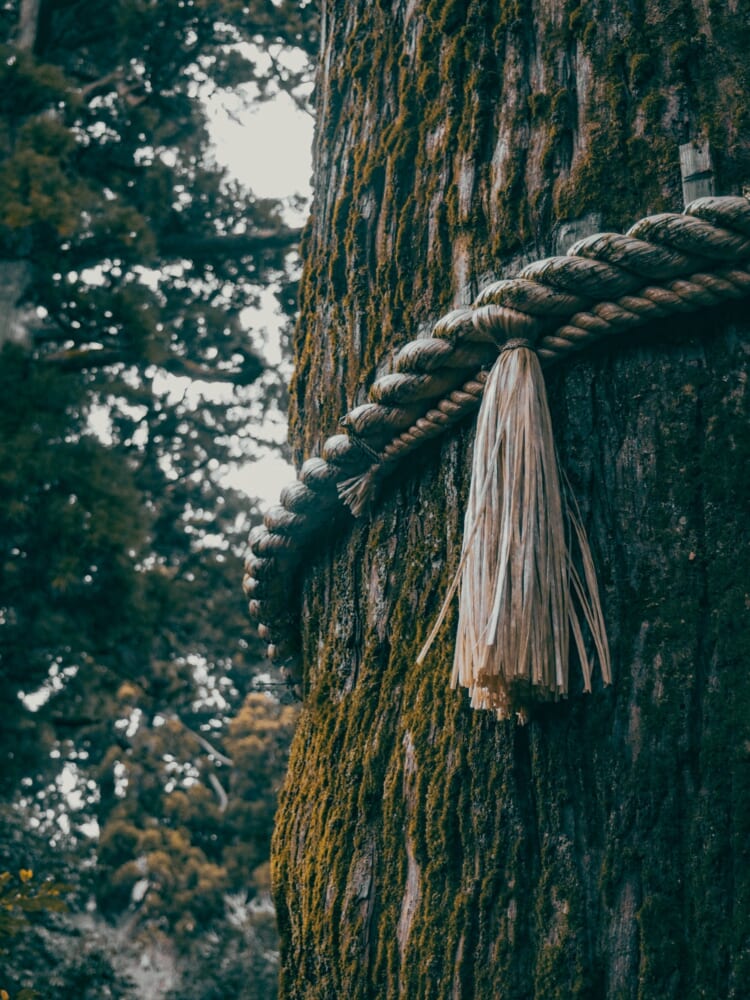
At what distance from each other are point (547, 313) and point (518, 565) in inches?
10.2

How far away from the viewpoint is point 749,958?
87cm

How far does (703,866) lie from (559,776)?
0.15 m

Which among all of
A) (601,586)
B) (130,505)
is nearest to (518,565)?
(601,586)

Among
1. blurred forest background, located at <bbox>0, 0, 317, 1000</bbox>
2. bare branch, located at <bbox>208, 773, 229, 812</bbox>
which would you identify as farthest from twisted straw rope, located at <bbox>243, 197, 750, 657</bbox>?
bare branch, located at <bbox>208, 773, 229, 812</bbox>

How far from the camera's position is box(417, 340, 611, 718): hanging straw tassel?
3.25 ft

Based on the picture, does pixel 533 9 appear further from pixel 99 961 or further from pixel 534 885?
pixel 99 961

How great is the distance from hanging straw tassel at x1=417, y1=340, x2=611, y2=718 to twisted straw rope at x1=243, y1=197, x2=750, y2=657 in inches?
1.7

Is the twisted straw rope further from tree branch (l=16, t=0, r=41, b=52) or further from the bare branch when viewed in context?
the bare branch

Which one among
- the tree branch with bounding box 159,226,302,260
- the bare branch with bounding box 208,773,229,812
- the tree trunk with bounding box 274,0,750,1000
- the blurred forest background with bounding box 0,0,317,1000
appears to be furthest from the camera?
the bare branch with bounding box 208,773,229,812

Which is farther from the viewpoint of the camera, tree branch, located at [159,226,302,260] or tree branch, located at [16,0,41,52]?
tree branch, located at [159,226,302,260]

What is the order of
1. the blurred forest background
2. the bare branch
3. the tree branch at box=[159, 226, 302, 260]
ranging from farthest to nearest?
the bare branch → the tree branch at box=[159, 226, 302, 260] → the blurred forest background

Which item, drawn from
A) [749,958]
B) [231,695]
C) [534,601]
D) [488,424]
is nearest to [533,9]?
[488,424]

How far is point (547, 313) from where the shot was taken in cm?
109

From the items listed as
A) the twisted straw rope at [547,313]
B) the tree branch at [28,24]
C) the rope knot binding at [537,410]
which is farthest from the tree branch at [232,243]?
the rope knot binding at [537,410]
